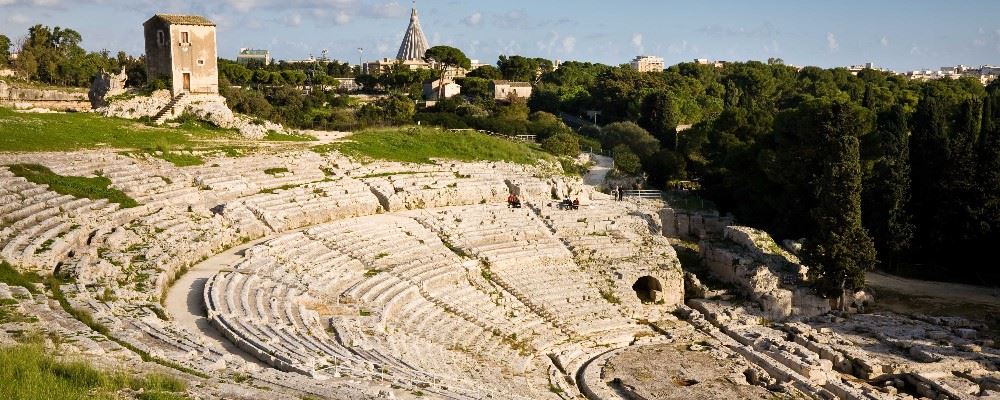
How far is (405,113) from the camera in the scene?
54062 millimetres

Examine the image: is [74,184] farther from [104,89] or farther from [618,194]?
[618,194]

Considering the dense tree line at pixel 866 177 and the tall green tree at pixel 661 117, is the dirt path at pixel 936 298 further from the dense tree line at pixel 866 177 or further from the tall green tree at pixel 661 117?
the tall green tree at pixel 661 117

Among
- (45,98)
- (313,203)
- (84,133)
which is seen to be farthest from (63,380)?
(45,98)

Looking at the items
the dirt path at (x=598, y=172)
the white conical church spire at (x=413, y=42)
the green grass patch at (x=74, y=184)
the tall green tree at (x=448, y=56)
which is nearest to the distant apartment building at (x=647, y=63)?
the white conical church spire at (x=413, y=42)

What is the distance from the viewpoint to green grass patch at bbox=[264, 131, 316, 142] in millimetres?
34219

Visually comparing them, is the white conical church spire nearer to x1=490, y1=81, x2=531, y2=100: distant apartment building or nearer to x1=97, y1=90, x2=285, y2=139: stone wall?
x1=490, y1=81, x2=531, y2=100: distant apartment building

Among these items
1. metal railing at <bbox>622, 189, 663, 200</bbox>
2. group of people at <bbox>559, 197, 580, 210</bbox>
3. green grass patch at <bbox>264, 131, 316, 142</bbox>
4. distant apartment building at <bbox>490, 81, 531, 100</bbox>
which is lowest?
metal railing at <bbox>622, 189, 663, 200</bbox>

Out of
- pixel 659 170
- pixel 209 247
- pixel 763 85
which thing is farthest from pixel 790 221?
pixel 763 85

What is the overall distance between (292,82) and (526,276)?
148ft

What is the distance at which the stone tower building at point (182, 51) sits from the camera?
35281 mm

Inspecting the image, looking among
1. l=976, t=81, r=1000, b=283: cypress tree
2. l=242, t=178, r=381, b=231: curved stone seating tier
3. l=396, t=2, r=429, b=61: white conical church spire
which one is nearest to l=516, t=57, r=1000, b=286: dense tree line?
l=976, t=81, r=1000, b=283: cypress tree

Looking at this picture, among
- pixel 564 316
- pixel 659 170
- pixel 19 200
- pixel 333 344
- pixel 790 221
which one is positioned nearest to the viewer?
pixel 333 344

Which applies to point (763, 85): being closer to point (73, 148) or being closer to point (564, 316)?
point (564, 316)

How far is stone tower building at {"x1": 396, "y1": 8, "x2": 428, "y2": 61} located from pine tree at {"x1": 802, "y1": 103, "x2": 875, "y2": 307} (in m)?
105
